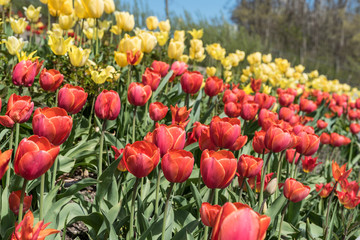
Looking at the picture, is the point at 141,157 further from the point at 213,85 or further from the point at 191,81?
the point at 213,85

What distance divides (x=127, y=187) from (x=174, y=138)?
1.94ft

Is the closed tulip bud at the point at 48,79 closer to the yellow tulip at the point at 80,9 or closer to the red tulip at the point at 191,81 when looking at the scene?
the red tulip at the point at 191,81

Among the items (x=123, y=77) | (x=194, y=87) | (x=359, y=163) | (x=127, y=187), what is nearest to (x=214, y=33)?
(x=359, y=163)

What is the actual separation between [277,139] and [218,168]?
631 mm

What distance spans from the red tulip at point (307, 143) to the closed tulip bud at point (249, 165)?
1.79 ft

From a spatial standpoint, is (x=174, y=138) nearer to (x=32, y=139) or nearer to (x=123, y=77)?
(x=32, y=139)

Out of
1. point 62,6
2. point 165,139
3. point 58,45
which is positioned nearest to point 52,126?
point 165,139

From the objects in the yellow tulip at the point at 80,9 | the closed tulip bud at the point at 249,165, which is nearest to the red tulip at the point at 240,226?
the closed tulip bud at the point at 249,165

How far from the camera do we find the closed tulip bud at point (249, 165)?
1557 millimetres

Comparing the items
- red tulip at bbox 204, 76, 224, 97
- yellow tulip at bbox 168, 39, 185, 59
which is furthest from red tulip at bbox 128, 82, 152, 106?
yellow tulip at bbox 168, 39, 185, 59

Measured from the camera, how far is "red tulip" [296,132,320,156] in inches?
79.3

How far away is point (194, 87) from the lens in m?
2.51

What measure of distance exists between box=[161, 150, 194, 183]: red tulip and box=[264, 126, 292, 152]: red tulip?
661 mm

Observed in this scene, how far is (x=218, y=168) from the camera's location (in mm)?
1139
